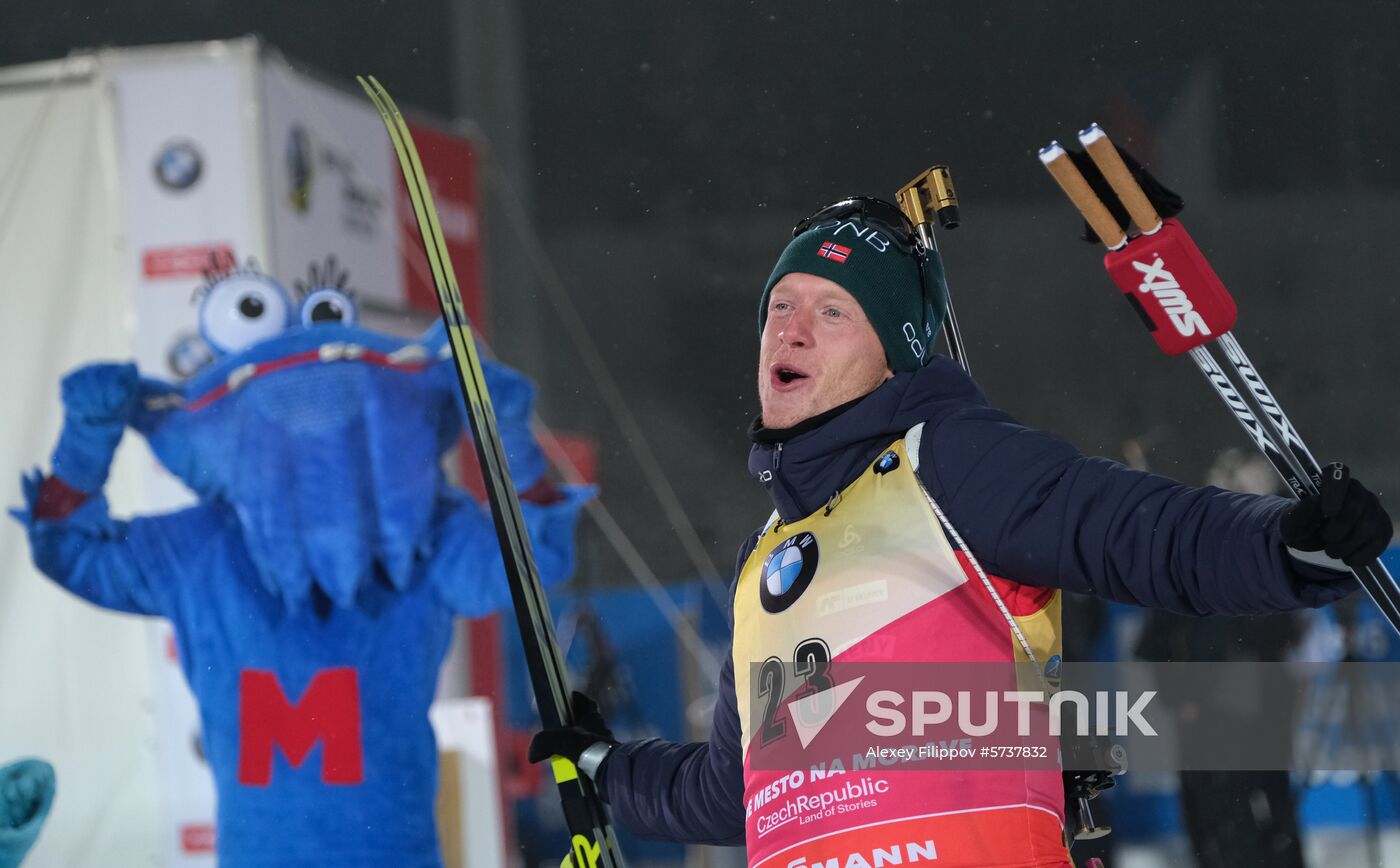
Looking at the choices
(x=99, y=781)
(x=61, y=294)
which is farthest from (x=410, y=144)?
(x=99, y=781)

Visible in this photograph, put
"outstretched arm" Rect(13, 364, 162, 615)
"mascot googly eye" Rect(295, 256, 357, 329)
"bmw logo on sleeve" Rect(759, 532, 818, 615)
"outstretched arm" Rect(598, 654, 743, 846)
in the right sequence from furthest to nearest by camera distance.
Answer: "mascot googly eye" Rect(295, 256, 357, 329), "outstretched arm" Rect(13, 364, 162, 615), "outstretched arm" Rect(598, 654, 743, 846), "bmw logo on sleeve" Rect(759, 532, 818, 615)

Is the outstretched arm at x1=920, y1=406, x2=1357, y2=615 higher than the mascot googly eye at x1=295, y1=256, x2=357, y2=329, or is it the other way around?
the mascot googly eye at x1=295, y1=256, x2=357, y2=329

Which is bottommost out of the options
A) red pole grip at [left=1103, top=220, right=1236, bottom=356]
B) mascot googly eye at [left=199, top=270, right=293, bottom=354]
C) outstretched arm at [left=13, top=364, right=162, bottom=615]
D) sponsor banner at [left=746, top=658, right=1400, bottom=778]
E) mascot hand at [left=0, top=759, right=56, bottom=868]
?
sponsor banner at [left=746, top=658, right=1400, bottom=778]

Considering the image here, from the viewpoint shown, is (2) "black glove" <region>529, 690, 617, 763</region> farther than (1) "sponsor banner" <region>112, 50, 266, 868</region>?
No

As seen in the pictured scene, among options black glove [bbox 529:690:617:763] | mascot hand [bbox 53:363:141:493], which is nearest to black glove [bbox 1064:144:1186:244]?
black glove [bbox 529:690:617:763]

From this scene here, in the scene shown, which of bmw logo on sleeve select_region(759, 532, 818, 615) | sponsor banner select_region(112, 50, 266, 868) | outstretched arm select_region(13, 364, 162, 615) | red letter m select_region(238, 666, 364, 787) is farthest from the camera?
sponsor banner select_region(112, 50, 266, 868)

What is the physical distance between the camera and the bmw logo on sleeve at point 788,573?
1489 millimetres

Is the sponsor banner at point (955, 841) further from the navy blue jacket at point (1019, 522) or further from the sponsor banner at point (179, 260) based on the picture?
the sponsor banner at point (179, 260)

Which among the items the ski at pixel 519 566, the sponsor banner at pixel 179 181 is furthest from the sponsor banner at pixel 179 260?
the ski at pixel 519 566

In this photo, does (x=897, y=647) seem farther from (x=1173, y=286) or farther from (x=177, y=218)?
(x=177, y=218)

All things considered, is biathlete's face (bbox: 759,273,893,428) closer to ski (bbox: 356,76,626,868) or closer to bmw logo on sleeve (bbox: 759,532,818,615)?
bmw logo on sleeve (bbox: 759,532,818,615)

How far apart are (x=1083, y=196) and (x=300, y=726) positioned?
6.51 feet

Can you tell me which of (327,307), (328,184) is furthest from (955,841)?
(328,184)

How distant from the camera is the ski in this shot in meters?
1.82
